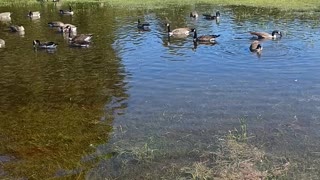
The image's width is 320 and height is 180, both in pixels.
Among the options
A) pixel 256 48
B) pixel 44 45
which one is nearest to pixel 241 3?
pixel 256 48

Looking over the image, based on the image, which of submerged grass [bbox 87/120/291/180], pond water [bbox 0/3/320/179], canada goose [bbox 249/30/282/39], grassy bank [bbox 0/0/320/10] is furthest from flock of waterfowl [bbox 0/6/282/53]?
grassy bank [bbox 0/0/320/10]

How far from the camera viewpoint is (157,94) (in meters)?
14.6

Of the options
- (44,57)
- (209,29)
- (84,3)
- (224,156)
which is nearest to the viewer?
(224,156)

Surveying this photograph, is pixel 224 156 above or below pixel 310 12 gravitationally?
below

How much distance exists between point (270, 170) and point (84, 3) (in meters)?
37.9

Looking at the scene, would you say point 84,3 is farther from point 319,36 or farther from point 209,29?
point 319,36

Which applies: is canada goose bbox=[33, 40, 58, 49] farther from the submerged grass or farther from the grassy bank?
the grassy bank

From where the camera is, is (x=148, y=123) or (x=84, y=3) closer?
(x=148, y=123)

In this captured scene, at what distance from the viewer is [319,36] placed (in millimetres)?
23734

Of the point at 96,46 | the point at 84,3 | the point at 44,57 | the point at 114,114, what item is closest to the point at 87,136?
the point at 114,114

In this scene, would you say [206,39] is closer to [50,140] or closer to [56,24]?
[56,24]

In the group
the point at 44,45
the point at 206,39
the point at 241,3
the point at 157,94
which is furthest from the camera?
the point at 241,3

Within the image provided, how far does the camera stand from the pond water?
1044 cm

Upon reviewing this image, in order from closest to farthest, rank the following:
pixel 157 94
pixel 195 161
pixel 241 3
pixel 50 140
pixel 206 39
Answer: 1. pixel 195 161
2. pixel 50 140
3. pixel 157 94
4. pixel 206 39
5. pixel 241 3
